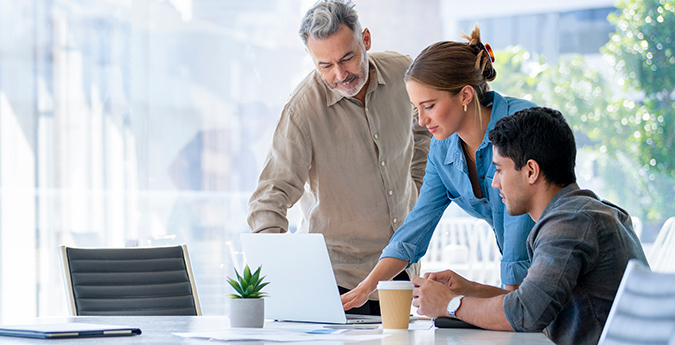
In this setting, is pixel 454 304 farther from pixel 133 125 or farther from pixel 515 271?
pixel 133 125

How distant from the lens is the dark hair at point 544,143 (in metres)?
1.44

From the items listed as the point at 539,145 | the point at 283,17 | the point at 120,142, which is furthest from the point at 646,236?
the point at 539,145

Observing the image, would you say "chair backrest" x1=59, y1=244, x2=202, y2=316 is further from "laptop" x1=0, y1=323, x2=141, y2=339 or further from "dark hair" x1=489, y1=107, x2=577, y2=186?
"dark hair" x1=489, y1=107, x2=577, y2=186

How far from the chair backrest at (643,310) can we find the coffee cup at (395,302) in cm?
47

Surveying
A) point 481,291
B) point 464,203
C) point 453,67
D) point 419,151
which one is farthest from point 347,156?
point 481,291

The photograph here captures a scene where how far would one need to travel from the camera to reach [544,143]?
4.74 ft

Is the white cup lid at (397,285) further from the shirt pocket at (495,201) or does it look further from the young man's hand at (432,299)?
the shirt pocket at (495,201)

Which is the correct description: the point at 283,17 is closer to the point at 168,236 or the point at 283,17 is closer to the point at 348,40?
the point at 168,236

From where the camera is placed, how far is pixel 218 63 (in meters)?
4.14

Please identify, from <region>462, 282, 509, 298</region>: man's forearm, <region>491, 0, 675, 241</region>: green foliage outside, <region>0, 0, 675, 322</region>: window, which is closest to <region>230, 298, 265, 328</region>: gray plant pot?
<region>462, 282, 509, 298</region>: man's forearm

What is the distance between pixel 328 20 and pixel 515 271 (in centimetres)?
84

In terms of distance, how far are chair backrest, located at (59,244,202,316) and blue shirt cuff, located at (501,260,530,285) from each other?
39.5 inches

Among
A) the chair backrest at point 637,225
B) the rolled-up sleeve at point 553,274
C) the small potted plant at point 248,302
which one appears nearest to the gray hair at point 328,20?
the small potted plant at point 248,302

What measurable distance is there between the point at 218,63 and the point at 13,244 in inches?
58.1
